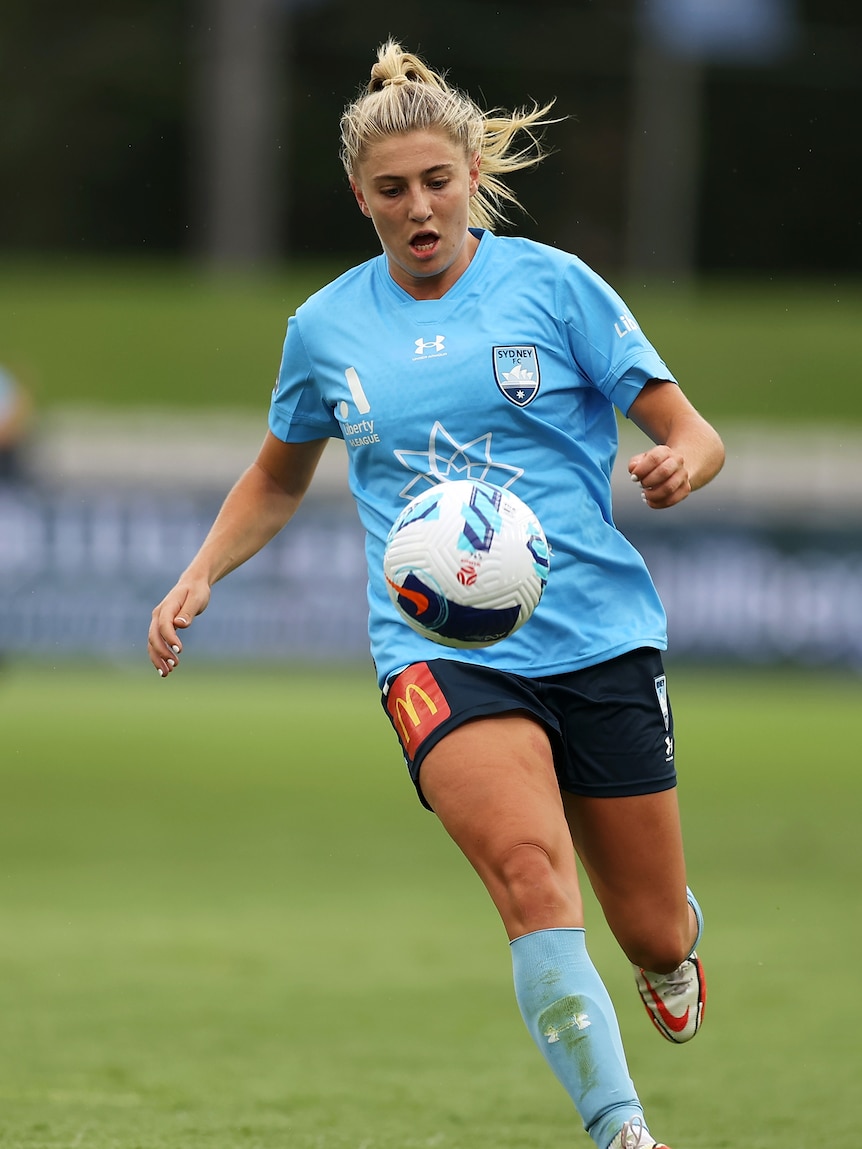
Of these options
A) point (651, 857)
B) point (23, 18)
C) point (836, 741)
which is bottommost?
point (836, 741)

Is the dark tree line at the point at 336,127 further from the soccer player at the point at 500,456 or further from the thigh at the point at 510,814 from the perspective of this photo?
the thigh at the point at 510,814

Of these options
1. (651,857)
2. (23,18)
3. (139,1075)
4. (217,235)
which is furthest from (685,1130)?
(23,18)

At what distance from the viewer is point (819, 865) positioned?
10.6 meters

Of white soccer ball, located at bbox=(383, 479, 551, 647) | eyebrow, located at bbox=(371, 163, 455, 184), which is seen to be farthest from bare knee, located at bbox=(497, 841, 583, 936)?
eyebrow, located at bbox=(371, 163, 455, 184)

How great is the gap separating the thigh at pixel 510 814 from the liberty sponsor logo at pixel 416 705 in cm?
7

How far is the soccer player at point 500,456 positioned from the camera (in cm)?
467

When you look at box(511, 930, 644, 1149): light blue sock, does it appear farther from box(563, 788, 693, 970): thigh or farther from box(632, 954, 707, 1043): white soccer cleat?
box(632, 954, 707, 1043): white soccer cleat

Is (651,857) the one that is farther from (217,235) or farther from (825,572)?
(217,235)

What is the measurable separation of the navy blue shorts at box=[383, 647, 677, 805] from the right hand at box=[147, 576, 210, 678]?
0.51 m

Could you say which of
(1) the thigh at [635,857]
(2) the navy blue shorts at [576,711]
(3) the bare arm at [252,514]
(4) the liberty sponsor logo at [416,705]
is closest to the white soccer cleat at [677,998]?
(1) the thigh at [635,857]

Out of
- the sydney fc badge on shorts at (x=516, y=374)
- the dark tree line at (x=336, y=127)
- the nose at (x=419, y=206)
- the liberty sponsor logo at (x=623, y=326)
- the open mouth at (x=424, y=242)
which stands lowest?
the sydney fc badge on shorts at (x=516, y=374)

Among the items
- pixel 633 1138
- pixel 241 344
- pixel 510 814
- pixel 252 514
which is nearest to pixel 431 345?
pixel 252 514

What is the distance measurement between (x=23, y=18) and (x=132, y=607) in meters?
21.4

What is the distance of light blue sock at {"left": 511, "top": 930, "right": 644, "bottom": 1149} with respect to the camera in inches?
167
